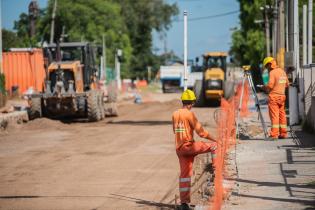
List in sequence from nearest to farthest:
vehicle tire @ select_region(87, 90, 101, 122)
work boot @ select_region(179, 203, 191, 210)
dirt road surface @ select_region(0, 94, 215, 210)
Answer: work boot @ select_region(179, 203, 191, 210)
dirt road surface @ select_region(0, 94, 215, 210)
vehicle tire @ select_region(87, 90, 101, 122)

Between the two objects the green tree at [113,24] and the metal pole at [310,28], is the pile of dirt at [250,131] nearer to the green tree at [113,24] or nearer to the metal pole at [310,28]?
the metal pole at [310,28]

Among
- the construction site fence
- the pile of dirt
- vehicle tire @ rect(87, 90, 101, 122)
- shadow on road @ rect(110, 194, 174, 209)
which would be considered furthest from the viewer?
vehicle tire @ rect(87, 90, 101, 122)

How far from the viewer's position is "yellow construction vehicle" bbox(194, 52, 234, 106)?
112 feet

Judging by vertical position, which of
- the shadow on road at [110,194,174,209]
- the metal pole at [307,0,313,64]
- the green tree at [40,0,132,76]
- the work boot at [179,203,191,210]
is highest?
the green tree at [40,0,132,76]

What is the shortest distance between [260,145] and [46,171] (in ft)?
16.4

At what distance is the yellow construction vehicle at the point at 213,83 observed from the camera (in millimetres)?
34031

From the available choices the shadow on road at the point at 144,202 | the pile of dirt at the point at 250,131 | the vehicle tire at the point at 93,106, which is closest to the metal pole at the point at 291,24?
the pile of dirt at the point at 250,131

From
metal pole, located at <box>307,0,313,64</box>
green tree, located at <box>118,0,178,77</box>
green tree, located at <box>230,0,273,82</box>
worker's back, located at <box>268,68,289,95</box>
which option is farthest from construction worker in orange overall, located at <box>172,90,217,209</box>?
green tree, located at <box>118,0,178,77</box>

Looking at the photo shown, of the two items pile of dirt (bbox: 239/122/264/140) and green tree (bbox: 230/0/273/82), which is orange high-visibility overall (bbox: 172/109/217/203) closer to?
pile of dirt (bbox: 239/122/264/140)

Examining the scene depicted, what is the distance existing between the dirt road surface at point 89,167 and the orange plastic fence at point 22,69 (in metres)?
19.4

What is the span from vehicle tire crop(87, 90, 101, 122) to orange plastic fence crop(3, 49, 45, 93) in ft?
58.2

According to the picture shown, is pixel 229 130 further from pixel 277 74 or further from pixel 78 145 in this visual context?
pixel 78 145

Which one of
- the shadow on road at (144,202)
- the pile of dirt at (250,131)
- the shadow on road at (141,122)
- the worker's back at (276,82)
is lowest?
the shadow on road at (144,202)

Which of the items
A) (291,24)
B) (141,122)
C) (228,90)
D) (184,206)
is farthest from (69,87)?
(184,206)
